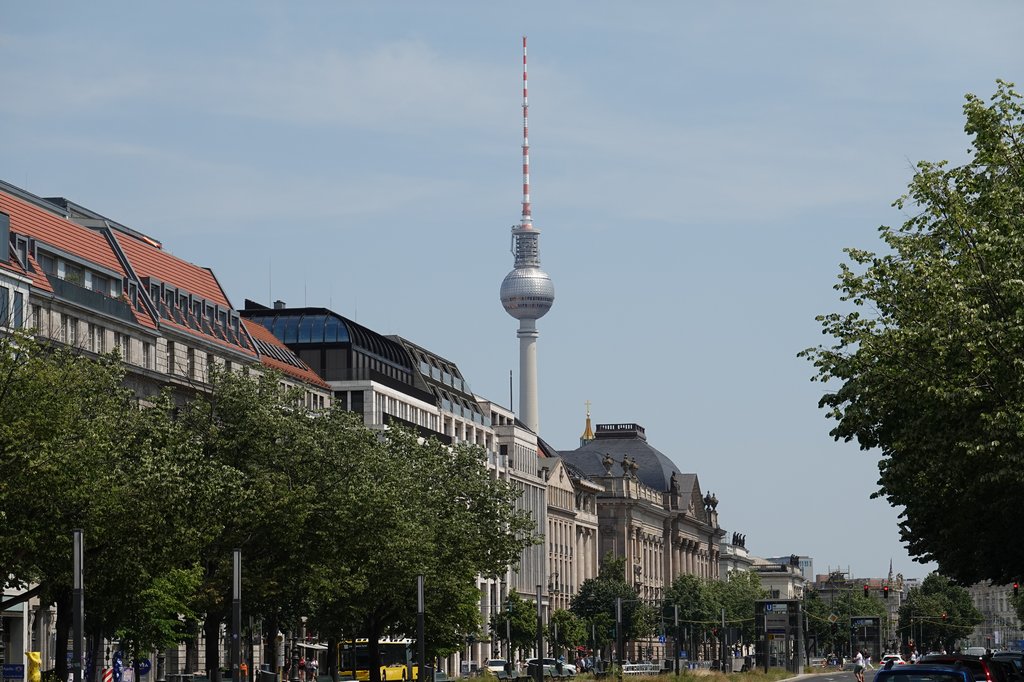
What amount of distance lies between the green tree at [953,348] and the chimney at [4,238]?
41117 millimetres

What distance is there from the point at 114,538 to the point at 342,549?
54.5 feet

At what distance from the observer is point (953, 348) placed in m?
45.1

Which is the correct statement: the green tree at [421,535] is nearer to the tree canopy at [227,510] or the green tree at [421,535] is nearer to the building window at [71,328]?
the tree canopy at [227,510]

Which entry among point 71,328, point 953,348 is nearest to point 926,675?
point 953,348

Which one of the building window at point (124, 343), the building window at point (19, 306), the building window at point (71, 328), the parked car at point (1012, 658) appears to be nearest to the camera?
the parked car at point (1012, 658)

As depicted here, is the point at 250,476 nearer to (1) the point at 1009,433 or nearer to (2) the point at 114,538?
(2) the point at 114,538

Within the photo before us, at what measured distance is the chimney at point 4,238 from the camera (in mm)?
81938

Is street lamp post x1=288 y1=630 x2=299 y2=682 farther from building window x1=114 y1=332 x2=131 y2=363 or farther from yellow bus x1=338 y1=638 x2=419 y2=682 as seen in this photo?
building window x1=114 y1=332 x2=131 y2=363

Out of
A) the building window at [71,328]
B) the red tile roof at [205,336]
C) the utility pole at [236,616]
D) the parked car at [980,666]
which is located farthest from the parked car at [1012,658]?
the red tile roof at [205,336]

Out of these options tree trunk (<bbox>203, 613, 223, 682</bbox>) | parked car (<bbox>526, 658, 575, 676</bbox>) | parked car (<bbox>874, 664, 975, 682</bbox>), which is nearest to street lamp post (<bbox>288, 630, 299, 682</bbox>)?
parked car (<bbox>526, 658, 575, 676</bbox>)

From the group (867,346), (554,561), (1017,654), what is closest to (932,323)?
(867,346)

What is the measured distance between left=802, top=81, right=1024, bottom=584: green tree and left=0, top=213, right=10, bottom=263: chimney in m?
41.1

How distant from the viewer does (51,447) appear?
49.5m

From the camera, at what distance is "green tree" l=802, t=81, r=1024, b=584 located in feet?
146
